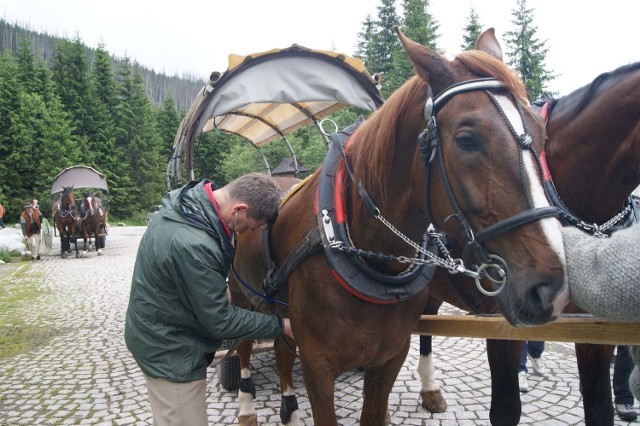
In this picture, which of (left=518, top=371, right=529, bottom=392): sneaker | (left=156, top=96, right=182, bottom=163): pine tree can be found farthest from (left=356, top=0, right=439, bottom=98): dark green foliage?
(left=156, top=96, right=182, bottom=163): pine tree

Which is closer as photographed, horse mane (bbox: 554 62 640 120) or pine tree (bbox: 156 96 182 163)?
horse mane (bbox: 554 62 640 120)

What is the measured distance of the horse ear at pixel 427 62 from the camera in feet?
4.94

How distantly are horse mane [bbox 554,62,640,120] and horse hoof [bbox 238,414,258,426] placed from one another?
10.3ft

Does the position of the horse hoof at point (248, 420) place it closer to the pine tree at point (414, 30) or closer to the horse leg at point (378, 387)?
the horse leg at point (378, 387)

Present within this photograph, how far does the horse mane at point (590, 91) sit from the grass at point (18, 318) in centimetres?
661

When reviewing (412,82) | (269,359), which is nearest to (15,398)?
(269,359)

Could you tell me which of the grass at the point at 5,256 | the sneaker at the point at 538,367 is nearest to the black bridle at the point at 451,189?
the sneaker at the point at 538,367

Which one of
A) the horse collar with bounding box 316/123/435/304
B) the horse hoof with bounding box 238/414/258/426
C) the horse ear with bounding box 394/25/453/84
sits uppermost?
the horse ear with bounding box 394/25/453/84

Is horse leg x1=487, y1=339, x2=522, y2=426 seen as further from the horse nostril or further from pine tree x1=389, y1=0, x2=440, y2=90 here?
pine tree x1=389, y1=0, x2=440, y2=90

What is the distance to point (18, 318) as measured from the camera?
23.5 ft

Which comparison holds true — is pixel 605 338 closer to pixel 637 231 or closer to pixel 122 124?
pixel 637 231

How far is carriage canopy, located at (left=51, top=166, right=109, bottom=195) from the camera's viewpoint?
16.3 metres

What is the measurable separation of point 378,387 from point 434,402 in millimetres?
1662

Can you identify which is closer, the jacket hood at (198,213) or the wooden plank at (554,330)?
the wooden plank at (554,330)
